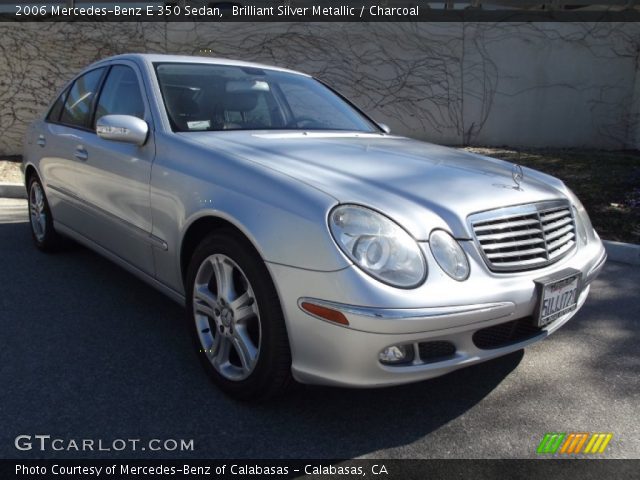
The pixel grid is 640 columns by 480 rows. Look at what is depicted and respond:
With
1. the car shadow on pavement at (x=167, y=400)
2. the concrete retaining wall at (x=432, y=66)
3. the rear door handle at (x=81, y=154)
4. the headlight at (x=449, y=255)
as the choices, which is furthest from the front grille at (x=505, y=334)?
the concrete retaining wall at (x=432, y=66)

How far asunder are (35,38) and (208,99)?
8.36 meters

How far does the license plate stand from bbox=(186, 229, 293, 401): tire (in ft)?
3.43

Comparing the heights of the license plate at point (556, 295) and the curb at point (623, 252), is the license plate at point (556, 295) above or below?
above

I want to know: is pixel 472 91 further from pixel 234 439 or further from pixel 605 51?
pixel 234 439

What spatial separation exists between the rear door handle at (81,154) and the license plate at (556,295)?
9.18 feet

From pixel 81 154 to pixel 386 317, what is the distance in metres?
2.60

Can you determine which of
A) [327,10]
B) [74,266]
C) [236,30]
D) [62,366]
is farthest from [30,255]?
[327,10]

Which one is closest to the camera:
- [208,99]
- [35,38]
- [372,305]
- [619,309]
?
[372,305]

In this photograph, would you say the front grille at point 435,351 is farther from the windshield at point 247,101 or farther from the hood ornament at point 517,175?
the windshield at point 247,101

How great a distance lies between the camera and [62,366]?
290cm

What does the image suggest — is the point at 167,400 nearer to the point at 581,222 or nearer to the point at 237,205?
the point at 237,205

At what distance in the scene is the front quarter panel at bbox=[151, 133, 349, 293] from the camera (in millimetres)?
2174

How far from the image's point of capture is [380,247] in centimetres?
214

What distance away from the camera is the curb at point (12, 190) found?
7746 mm
